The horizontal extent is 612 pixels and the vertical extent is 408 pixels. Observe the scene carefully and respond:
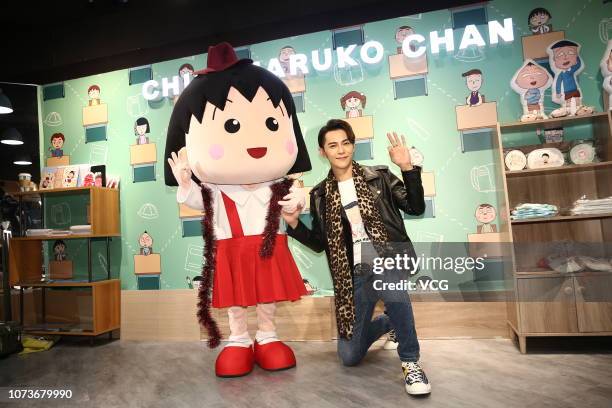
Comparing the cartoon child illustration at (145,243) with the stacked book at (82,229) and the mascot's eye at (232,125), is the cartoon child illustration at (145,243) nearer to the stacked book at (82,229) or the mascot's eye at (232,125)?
the stacked book at (82,229)

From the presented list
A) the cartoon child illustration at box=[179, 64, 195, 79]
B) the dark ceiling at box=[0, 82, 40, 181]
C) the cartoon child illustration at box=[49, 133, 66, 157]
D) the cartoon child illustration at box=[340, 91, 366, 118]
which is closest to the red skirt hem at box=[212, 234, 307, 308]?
the cartoon child illustration at box=[340, 91, 366, 118]

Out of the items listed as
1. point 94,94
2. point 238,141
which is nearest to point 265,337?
point 238,141

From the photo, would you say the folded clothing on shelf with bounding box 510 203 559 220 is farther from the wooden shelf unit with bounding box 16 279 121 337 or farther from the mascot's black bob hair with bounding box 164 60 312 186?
the wooden shelf unit with bounding box 16 279 121 337

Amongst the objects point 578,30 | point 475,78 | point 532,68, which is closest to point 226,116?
point 475,78

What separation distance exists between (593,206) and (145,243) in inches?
133

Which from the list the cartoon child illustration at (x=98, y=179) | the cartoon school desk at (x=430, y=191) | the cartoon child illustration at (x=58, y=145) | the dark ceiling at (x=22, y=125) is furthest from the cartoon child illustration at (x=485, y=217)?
the dark ceiling at (x=22, y=125)

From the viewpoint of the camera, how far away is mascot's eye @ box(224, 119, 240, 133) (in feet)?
7.18

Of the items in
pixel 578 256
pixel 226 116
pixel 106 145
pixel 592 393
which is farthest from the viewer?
pixel 106 145

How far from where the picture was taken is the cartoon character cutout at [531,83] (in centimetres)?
289

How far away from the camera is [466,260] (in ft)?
9.93

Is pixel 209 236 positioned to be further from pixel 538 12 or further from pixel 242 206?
pixel 538 12

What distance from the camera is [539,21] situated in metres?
3.04

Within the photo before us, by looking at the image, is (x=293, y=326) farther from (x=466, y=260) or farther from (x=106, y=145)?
(x=106, y=145)

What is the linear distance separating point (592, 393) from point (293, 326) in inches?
71.5
